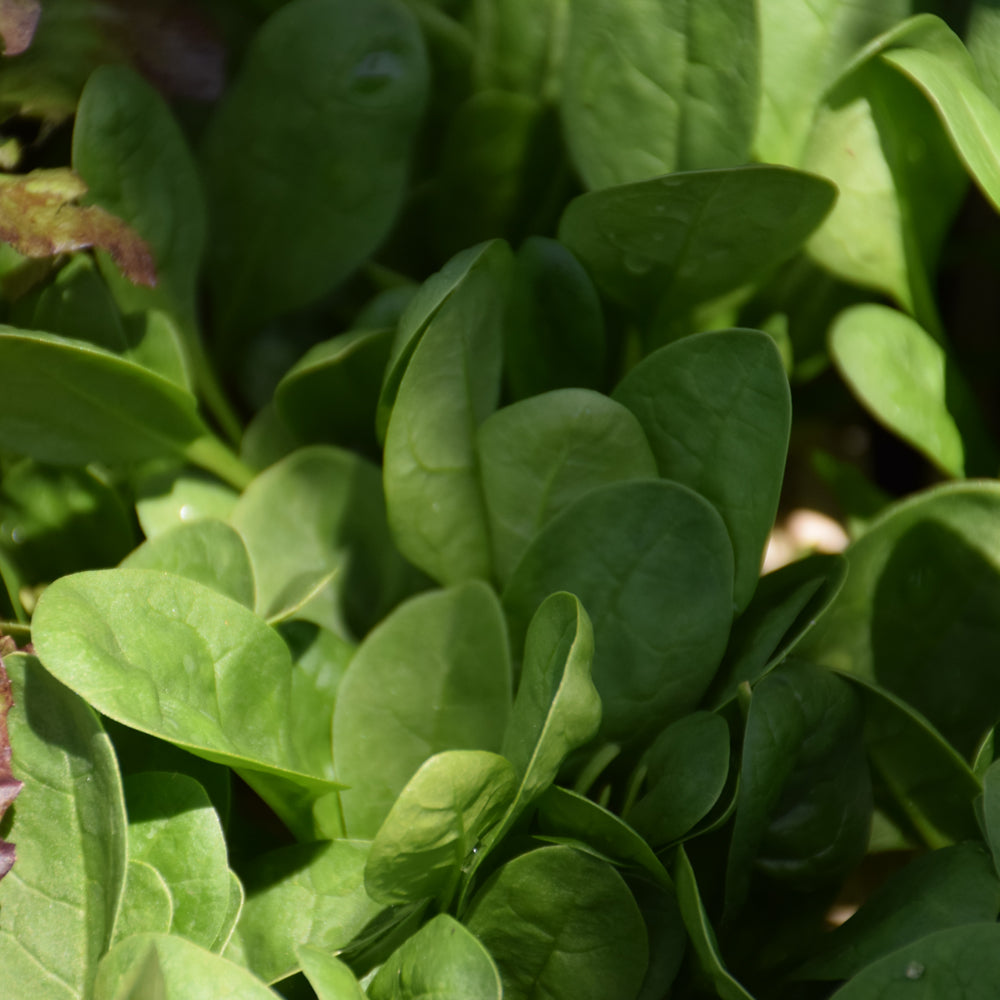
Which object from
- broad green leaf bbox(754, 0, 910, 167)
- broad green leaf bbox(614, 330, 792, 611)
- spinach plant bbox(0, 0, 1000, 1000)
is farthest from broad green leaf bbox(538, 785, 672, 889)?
broad green leaf bbox(754, 0, 910, 167)

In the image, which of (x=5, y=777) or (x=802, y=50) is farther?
(x=802, y=50)

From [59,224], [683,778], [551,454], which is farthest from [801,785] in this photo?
[59,224]

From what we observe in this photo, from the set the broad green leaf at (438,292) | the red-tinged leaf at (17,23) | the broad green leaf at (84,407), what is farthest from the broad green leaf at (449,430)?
the red-tinged leaf at (17,23)

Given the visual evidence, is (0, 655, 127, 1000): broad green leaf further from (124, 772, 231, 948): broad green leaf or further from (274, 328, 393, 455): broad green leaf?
(274, 328, 393, 455): broad green leaf

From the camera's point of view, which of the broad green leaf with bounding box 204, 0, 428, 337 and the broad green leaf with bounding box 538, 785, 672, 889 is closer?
the broad green leaf with bounding box 538, 785, 672, 889

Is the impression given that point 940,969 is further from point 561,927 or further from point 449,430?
point 449,430
